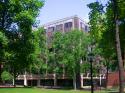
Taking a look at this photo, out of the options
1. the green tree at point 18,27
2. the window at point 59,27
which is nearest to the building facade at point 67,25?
the window at point 59,27

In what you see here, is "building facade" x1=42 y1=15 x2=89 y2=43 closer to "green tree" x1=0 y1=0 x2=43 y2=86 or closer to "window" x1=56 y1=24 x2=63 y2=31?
"window" x1=56 y1=24 x2=63 y2=31

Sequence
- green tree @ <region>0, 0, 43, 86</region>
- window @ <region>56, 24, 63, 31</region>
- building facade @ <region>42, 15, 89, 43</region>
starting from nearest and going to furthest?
green tree @ <region>0, 0, 43, 86</region> → building facade @ <region>42, 15, 89, 43</region> → window @ <region>56, 24, 63, 31</region>

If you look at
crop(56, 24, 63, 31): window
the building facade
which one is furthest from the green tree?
crop(56, 24, 63, 31): window

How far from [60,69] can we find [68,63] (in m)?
7.05

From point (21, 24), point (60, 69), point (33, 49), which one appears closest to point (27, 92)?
point (33, 49)

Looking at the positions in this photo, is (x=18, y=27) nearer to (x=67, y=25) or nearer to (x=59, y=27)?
(x=67, y=25)

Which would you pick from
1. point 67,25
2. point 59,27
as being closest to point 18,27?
point 67,25

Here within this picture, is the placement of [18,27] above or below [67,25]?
below

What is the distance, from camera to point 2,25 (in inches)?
1484

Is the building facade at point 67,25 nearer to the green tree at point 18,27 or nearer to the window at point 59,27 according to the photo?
the window at point 59,27

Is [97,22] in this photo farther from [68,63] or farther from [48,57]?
[48,57]

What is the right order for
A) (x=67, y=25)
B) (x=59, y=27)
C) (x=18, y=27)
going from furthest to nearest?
(x=59, y=27) → (x=67, y=25) → (x=18, y=27)

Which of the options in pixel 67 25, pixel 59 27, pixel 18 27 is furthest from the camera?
pixel 59 27

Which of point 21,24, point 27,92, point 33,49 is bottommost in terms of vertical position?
point 27,92
